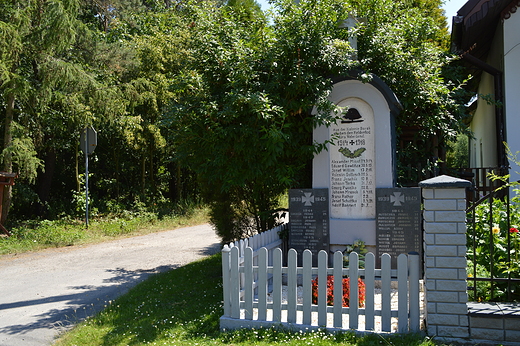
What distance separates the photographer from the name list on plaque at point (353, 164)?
7.36 meters

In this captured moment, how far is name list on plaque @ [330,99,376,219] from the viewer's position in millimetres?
7359

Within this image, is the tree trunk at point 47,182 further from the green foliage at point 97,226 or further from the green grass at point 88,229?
the green grass at point 88,229

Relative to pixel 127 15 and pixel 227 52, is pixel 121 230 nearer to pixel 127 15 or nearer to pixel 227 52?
pixel 227 52

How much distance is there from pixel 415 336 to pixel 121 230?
11.7 m

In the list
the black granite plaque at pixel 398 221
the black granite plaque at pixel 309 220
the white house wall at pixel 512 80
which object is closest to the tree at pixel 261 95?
the black granite plaque at pixel 309 220

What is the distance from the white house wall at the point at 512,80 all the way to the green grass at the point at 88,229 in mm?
10938

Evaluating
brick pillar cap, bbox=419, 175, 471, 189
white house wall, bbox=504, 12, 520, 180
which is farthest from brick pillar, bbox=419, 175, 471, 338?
white house wall, bbox=504, 12, 520, 180

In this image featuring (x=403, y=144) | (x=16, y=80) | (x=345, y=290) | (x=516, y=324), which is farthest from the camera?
(x=16, y=80)

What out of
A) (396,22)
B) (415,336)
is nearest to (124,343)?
(415,336)

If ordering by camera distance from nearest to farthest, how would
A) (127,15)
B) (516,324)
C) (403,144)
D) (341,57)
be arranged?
(516,324), (341,57), (403,144), (127,15)

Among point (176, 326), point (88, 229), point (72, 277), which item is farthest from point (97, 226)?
point (176, 326)

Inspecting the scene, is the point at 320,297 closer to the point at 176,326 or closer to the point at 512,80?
the point at 176,326

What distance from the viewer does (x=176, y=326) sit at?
208 inches

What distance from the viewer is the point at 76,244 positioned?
12.4m
